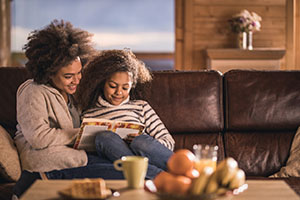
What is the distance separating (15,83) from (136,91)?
26.2 inches

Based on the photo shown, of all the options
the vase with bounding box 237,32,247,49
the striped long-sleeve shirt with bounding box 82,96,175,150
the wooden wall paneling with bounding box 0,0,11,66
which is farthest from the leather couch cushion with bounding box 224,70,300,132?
the wooden wall paneling with bounding box 0,0,11,66

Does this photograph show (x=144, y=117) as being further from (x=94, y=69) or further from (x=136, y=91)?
(x=94, y=69)

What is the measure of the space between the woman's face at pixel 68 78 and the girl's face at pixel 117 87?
162mm

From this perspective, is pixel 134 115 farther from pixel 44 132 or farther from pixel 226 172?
pixel 226 172

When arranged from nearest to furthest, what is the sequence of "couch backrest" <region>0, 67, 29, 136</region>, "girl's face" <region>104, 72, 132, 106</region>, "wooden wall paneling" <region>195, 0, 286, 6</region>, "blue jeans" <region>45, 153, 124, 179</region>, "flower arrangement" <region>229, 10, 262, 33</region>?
1. "blue jeans" <region>45, 153, 124, 179</region>
2. "girl's face" <region>104, 72, 132, 106</region>
3. "couch backrest" <region>0, 67, 29, 136</region>
4. "flower arrangement" <region>229, 10, 262, 33</region>
5. "wooden wall paneling" <region>195, 0, 286, 6</region>

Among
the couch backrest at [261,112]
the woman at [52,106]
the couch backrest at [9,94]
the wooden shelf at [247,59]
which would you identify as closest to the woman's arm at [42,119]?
the woman at [52,106]

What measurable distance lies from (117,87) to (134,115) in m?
0.17

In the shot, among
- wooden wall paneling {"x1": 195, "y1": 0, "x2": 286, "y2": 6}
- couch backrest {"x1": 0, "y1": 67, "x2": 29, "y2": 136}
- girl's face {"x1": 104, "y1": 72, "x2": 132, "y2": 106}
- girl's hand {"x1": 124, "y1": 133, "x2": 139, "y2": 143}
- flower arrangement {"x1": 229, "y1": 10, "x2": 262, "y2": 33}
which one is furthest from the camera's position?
wooden wall paneling {"x1": 195, "y1": 0, "x2": 286, "y2": 6}

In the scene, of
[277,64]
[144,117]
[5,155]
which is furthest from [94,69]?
[277,64]

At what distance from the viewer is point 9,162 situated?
7.52ft

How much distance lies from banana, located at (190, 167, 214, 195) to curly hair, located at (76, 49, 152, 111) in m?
1.19

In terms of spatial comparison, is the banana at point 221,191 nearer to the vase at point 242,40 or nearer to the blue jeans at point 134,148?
A: the blue jeans at point 134,148

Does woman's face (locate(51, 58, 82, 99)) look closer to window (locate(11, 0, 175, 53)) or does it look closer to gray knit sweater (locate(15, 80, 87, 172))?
gray knit sweater (locate(15, 80, 87, 172))

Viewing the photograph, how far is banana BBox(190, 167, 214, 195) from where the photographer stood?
55.7 inches
